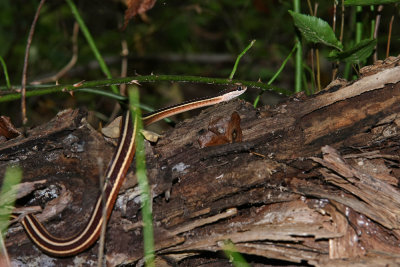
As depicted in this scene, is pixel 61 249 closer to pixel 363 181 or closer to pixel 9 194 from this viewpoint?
pixel 9 194

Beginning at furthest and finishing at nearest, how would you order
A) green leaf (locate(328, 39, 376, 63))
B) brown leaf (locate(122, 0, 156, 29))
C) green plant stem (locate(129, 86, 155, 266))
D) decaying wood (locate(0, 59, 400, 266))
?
brown leaf (locate(122, 0, 156, 29))
green leaf (locate(328, 39, 376, 63))
green plant stem (locate(129, 86, 155, 266))
decaying wood (locate(0, 59, 400, 266))

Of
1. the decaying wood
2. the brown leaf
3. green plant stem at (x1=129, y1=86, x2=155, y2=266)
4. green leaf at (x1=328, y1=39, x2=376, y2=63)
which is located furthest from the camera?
the brown leaf

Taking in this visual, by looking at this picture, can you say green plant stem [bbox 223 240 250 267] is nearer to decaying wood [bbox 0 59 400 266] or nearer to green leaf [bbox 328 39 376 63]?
A: decaying wood [bbox 0 59 400 266]

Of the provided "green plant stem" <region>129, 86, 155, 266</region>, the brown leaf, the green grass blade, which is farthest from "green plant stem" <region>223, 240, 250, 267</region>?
the brown leaf

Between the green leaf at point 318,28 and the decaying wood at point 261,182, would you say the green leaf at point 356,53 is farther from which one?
the decaying wood at point 261,182

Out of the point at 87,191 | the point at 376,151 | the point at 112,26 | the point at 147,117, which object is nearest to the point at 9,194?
the point at 87,191

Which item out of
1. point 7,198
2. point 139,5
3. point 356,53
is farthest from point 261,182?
point 139,5

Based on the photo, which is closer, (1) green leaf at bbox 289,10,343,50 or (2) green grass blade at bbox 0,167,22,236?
(2) green grass blade at bbox 0,167,22,236
